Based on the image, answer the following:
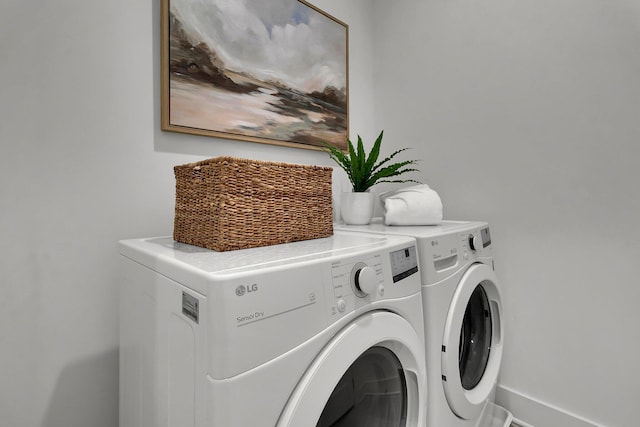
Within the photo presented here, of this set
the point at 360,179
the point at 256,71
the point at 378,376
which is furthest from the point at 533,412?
the point at 256,71

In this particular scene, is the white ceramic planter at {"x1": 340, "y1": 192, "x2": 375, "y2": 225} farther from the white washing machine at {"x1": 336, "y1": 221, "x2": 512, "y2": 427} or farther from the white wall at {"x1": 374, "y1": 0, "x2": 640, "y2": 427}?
the white wall at {"x1": 374, "y1": 0, "x2": 640, "y2": 427}

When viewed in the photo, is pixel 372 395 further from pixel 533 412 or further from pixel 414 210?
pixel 533 412

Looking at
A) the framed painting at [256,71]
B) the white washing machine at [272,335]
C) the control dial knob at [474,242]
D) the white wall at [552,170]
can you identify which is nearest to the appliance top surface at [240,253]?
the white washing machine at [272,335]

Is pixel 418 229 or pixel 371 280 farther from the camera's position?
pixel 418 229

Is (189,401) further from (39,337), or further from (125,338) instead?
(39,337)

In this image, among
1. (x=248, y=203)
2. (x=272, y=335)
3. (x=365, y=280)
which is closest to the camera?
(x=272, y=335)

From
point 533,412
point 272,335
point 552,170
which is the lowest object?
point 533,412

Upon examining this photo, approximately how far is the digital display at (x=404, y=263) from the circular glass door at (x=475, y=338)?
1.59 ft

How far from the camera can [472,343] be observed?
1.23 meters

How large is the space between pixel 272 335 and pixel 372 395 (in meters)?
0.43

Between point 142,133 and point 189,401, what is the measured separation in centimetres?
87

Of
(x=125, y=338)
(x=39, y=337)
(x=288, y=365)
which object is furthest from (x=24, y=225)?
(x=288, y=365)

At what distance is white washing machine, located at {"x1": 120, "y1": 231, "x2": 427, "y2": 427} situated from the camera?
0.47m

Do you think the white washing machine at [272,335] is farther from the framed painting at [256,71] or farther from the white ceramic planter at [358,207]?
the framed painting at [256,71]
